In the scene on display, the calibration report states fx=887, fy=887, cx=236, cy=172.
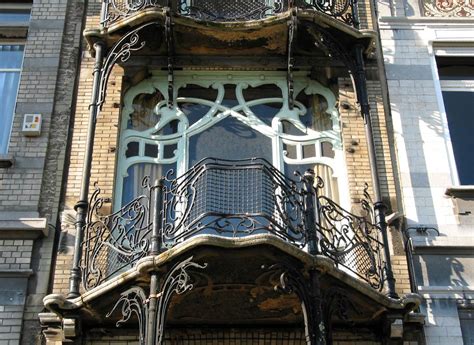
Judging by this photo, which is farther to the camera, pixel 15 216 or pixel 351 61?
pixel 351 61

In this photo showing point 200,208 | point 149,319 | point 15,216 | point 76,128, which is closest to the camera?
point 149,319

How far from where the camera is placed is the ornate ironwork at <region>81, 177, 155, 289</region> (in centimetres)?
978

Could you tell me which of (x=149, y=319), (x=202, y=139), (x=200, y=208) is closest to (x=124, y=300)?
(x=149, y=319)

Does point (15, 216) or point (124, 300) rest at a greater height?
point (15, 216)

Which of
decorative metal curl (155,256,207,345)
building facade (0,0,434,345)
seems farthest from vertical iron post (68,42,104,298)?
decorative metal curl (155,256,207,345)

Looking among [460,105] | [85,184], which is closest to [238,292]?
[85,184]

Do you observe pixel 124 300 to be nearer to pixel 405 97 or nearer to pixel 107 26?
pixel 107 26

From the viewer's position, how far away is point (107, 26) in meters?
11.7

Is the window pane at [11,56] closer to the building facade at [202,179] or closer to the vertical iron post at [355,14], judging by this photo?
the building facade at [202,179]

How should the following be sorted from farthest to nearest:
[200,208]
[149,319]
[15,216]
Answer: [15,216] → [200,208] → [149,319]

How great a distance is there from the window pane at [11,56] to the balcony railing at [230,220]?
2842 millimetres

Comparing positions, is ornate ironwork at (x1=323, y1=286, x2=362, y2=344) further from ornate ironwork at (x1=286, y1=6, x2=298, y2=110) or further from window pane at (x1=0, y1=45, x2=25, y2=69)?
window pane at (x1=0, y1=45, x2=25, y2=69)

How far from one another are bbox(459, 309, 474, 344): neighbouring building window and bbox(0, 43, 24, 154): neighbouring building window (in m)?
6.08

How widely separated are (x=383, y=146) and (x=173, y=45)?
312 cm
